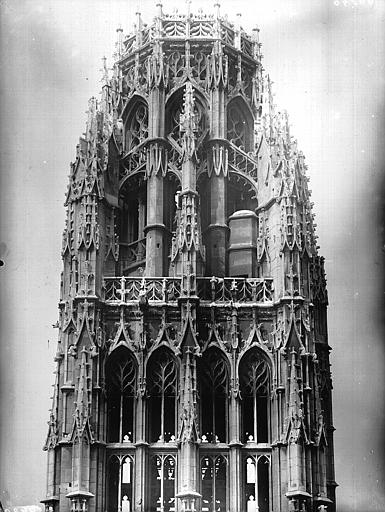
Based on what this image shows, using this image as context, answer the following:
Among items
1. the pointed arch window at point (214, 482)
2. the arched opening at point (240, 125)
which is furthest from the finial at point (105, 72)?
the pointed arch window at point (214, 482)

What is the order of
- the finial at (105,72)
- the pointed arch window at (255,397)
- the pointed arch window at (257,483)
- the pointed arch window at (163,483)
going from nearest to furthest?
1. the pointed arch window at (163,483)
2. the pointed arch window at (257,483)
3. the pointed arch window at (255,397)
4. the finial at (105,72)

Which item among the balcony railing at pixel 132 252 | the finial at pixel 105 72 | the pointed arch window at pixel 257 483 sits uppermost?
the finial at pixel 105 72

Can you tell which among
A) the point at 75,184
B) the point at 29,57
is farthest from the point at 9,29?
the point at 75,184

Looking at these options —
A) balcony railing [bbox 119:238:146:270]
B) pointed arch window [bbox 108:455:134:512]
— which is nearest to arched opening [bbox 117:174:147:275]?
balcony railing [bbox 119:238:146:270]

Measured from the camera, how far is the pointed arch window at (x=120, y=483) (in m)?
50.3

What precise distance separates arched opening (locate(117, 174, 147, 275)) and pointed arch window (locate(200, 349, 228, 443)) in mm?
5787

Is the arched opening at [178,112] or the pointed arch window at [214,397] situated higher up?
the arched opening at [178,112]

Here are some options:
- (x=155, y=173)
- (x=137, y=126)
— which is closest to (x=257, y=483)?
(x=155, y=173)

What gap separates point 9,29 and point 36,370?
457 inches

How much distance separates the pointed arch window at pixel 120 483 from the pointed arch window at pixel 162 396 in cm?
123

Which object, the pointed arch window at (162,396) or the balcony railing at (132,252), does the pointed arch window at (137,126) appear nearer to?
the balcony railing at (132,252)

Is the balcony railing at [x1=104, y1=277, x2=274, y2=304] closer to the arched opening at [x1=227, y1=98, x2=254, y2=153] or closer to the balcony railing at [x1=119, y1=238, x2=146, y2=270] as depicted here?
the balcony railing at [x1=119, y1=238, x2=146, y2=270]

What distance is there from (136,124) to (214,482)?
15.2 meters

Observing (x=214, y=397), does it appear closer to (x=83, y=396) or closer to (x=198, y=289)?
(x=198, y=289)
